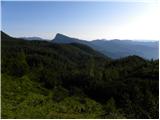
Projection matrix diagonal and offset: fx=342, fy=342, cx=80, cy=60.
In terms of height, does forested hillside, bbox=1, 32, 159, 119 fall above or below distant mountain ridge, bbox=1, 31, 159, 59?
below

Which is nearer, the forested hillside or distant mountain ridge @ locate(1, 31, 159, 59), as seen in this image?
distant mountain ridge @ locate(1, 31, 159, 59)

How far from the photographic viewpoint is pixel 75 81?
8.31 meters

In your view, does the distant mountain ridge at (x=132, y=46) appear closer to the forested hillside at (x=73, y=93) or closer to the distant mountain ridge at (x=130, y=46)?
the distant mountain ridge at (x=130, y=46)

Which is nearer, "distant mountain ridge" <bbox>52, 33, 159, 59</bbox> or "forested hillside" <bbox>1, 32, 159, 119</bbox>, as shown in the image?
"distant mountain ridge" <bbox>52, 33, 159, 59</bbox>

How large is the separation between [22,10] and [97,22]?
3.91ft

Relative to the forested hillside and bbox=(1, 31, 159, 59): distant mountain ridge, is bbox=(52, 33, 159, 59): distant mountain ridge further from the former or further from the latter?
the forested hillside

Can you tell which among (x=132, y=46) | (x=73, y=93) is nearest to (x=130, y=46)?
(x=132, y=46)

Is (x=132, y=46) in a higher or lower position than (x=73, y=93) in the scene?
higher

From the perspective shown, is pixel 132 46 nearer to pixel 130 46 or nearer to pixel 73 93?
pixel 130 46

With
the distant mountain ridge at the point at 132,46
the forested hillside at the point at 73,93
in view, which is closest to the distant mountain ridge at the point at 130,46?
the distant mountain ridge at the point at 132,46

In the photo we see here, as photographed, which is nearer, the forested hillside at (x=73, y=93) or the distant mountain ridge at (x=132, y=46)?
the distant mountain ridge at (x=132, y=46)

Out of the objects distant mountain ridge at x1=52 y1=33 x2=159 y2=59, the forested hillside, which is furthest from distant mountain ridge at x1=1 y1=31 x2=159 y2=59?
the forested hillside

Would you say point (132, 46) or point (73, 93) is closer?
point (132, 46)

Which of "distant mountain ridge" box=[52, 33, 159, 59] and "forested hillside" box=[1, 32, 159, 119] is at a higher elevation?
"distant mountain ridge" box=[52, 33, 159, 59]
